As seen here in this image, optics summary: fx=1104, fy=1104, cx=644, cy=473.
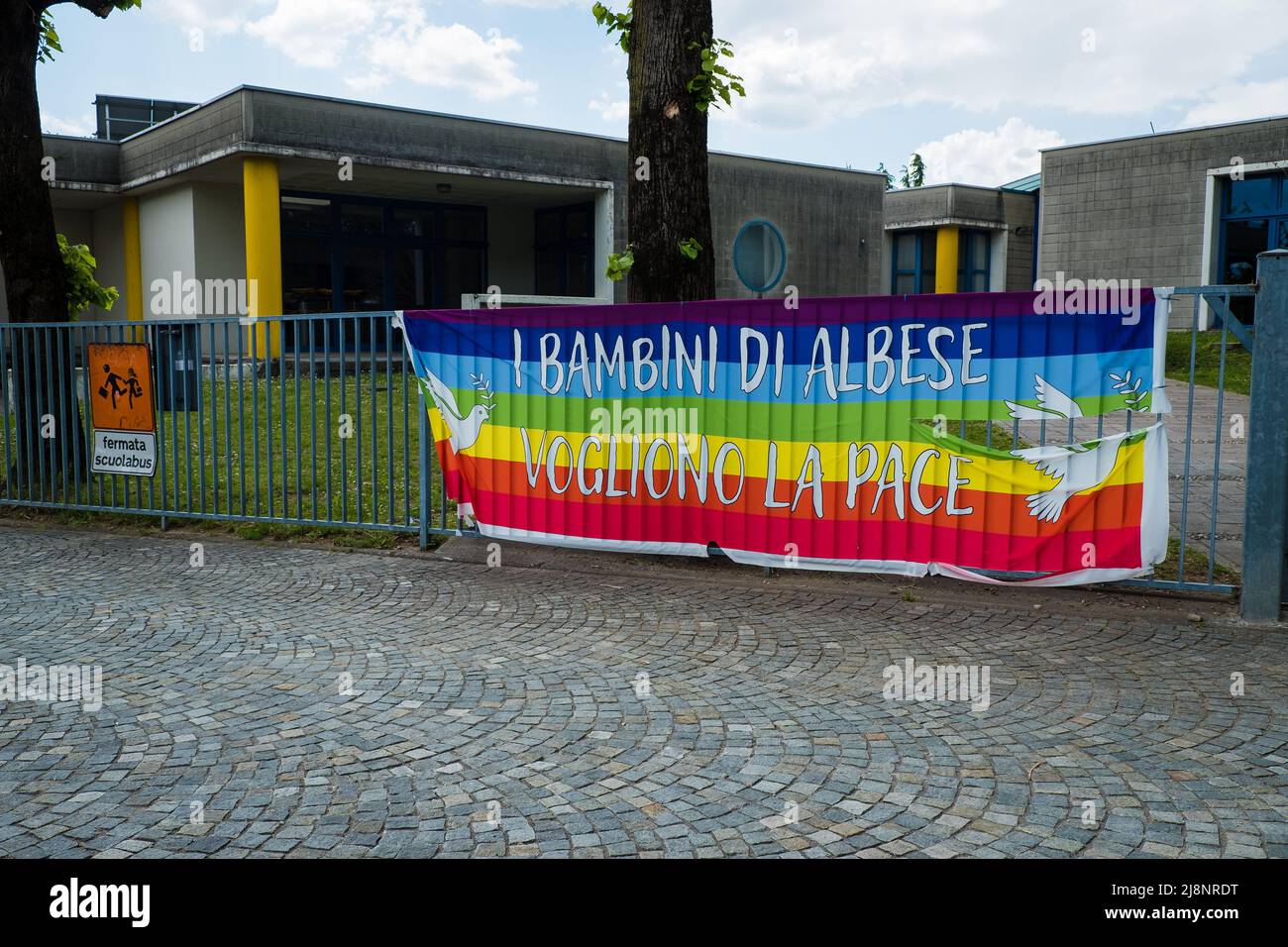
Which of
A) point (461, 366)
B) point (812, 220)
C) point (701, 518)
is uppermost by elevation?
point (812, 220)

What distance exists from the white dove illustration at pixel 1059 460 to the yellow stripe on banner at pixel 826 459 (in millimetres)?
45

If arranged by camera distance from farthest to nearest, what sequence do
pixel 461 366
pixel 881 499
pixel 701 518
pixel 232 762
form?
pixel 461 366 < pixel 701 518 < pixel 881 499 < pixel 232 762

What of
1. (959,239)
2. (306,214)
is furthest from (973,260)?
(306,214)

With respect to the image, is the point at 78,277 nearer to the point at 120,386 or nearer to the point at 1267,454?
the point at 120,386

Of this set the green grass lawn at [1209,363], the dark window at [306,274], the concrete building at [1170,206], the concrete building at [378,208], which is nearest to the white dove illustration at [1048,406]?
the green grass lawn at [1209,363]

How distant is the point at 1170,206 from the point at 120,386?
24.4 metres

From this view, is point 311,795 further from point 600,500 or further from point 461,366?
point 461,366

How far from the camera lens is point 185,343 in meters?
9.72

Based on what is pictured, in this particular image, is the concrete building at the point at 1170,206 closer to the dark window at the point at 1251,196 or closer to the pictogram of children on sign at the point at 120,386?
the dark window at the point at 1251,196

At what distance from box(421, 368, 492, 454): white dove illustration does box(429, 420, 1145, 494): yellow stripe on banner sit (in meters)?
0.08

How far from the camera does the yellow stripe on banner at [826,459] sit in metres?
7.03
